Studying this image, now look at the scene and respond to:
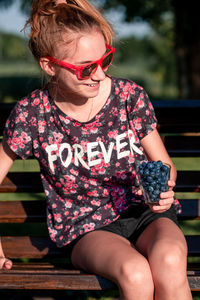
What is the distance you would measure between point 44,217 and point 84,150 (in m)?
0.72

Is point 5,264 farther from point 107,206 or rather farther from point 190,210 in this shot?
point 190,210

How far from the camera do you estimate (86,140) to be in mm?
2715

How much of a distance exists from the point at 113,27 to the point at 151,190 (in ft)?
3.36

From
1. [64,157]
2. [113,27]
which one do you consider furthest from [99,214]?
[113,27]

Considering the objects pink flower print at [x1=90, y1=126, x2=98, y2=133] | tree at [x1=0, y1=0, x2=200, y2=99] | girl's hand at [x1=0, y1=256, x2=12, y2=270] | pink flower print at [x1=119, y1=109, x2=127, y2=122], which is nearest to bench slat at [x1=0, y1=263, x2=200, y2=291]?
girl's hand at [x1=0, y1=256, x2=12, y2=270]

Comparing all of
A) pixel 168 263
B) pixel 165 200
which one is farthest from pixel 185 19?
pixel 168 263

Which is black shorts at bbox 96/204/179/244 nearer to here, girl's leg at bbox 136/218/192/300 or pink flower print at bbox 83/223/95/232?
pink flower print at bbox 83/223/95/232

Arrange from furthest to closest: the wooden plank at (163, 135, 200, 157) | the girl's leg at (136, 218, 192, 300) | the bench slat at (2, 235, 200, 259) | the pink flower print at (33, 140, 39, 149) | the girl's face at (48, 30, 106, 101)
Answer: the wooden plank at (163, 135, 200, 157) < the bench slat at (2, 235, 200, 259) < the pink flower print at (33, 140, 39, 149) < the girl's face at (48, 30, 106, 101) < the girl's leg at (136, 218, 192, 300)

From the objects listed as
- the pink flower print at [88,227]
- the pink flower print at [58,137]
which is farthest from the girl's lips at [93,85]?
the pink flower print at [88,227]

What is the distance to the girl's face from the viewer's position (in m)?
2.49

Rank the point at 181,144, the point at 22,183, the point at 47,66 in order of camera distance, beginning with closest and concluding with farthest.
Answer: the point at 47,66
the point at 22,183
the point at 181,144

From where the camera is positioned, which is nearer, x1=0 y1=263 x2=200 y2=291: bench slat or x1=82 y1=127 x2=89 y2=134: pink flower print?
x1=0 y1=263 x2=200 y2=291: bench slat

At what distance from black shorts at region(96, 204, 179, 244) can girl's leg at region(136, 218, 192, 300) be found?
19cm

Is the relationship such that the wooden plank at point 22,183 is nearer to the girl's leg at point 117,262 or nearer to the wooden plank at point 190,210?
the girl's leg at point 117,262
